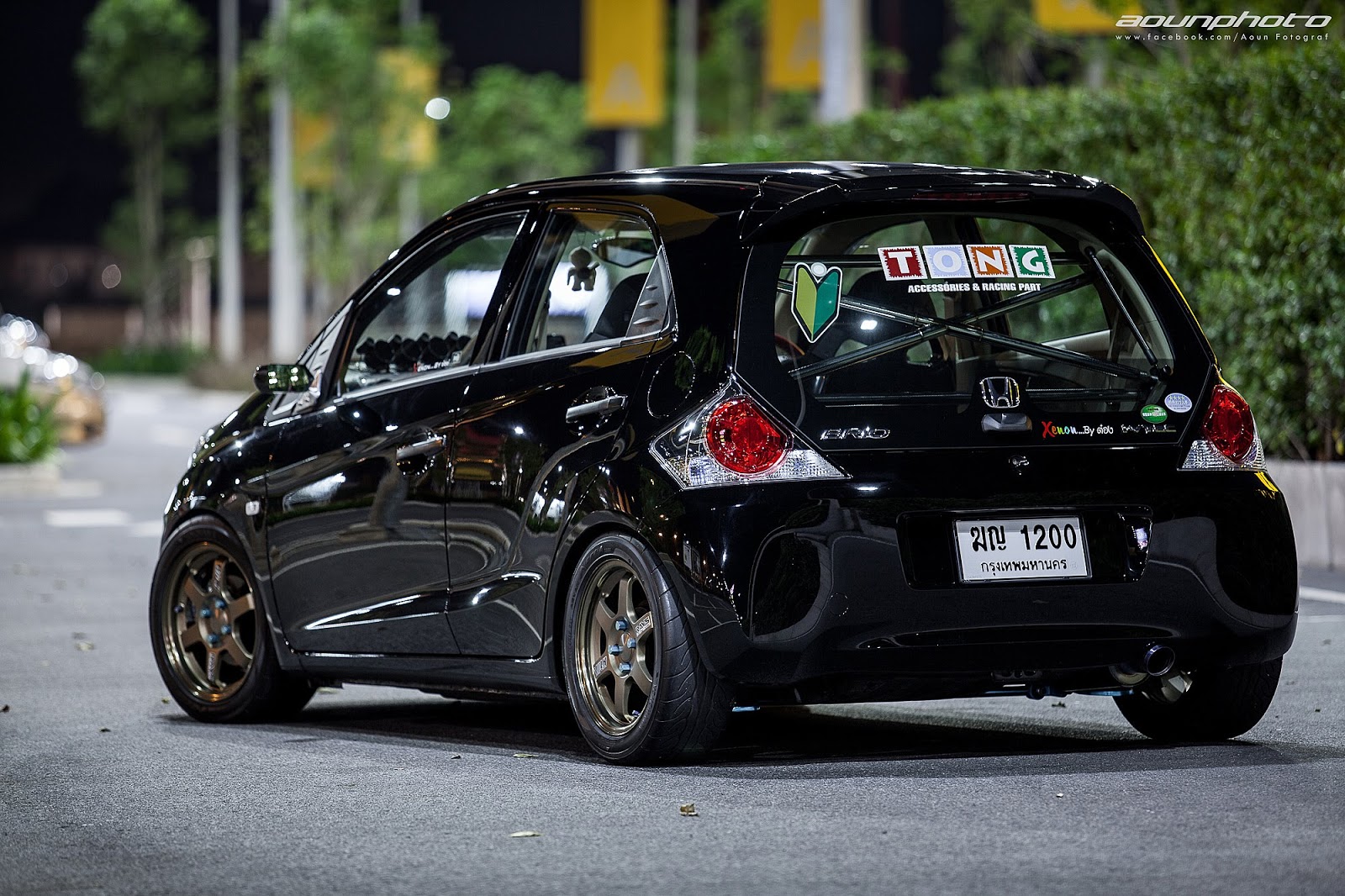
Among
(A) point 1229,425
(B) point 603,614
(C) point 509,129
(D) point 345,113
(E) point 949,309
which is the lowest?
(B) point 603,614

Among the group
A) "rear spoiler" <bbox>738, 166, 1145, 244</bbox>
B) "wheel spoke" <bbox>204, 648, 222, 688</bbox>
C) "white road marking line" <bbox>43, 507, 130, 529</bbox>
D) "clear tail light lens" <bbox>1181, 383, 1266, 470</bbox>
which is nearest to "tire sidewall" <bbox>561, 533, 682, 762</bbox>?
"rear spoiler" <bbox>738, 166, 1145, 244</bbox>

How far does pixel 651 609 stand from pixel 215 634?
7.75 feet

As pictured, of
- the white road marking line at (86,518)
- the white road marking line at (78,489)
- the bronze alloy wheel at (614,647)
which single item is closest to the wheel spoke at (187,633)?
the bronze alloy wheel at (614,647)

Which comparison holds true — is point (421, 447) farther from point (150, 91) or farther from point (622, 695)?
point (150, 91)

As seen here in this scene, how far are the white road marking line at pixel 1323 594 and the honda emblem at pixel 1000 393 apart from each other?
5.28m

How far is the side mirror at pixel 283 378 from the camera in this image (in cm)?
809

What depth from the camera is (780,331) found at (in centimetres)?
670

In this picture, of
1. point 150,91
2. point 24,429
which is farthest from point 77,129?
point 24,429

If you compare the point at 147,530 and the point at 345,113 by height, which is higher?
the point at 345,113

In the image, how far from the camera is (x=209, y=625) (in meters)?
8.44

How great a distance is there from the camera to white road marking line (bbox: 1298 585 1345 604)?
11602 mm

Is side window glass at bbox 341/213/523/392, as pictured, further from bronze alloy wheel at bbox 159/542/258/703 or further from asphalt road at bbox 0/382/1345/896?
asphalt road at bbox 0/382/1345/896

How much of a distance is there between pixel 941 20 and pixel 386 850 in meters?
63.1

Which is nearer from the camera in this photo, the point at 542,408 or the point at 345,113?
the point at 542,408
